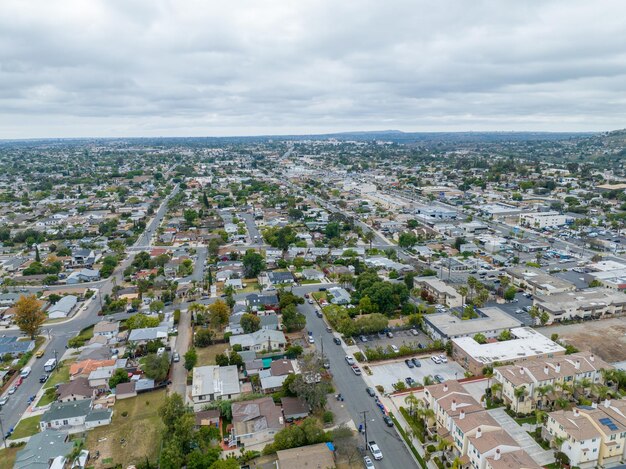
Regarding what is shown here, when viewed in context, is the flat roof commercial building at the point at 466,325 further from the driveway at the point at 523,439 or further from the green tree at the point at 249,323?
the green tree at the point at 249,323

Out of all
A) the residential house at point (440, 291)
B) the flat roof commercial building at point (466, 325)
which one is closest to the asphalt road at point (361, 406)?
the flat roof commercial building at point (466, 325)

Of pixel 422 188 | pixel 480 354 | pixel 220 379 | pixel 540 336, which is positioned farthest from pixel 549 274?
pixel 422 188

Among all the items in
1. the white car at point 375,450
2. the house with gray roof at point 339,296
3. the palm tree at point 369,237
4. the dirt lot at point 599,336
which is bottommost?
the dirt lot at point 599,336

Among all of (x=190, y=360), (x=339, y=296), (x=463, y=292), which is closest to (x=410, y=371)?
(x=463, y=292)

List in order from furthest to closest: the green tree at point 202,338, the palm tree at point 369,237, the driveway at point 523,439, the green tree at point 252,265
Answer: the palm tree at point 369,237 → the green tree at point 252,265 → the green tree at point 202,338 → the driveway at point 523,439

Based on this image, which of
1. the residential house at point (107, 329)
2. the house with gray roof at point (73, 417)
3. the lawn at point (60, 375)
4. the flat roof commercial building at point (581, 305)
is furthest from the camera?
the flat roof commercial building at point (581, 305)

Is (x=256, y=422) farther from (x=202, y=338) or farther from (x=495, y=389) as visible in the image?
(x=495, y=389)

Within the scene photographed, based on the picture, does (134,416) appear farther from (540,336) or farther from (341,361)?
(540,336)
